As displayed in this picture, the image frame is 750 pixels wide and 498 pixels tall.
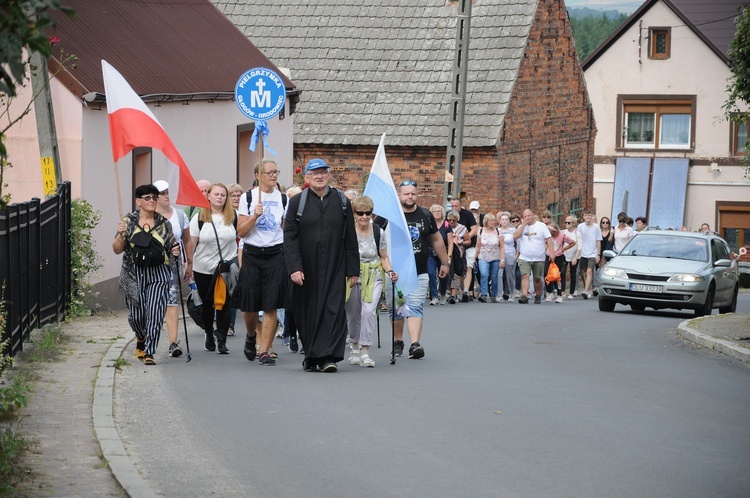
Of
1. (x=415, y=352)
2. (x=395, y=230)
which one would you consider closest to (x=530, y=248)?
(x=415, y=352)

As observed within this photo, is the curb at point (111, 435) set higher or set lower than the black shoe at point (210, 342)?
higher

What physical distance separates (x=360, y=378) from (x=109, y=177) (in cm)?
802

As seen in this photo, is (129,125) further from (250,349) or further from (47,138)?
(47,138)

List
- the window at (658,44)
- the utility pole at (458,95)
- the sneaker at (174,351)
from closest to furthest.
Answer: the sneaker at (174,351) → the utility pole at (458,95) → the window at (658,44)

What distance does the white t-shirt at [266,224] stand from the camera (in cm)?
1265

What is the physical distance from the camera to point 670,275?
22.5 metres

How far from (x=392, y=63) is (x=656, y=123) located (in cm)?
2276

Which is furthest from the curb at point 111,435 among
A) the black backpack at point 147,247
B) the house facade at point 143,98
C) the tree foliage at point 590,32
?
the tree foliage at point 590,32

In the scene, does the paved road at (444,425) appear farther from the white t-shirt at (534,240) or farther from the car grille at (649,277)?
the white t-shirt at (534,240)

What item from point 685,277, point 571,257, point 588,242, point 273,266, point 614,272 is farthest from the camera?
point 588,242

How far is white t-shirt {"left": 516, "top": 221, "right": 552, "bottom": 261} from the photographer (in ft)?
80.5

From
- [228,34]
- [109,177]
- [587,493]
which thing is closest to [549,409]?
[587,493]

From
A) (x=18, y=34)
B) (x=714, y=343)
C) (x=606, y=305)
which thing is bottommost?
(x=606, y=305)

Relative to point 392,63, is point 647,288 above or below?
below
